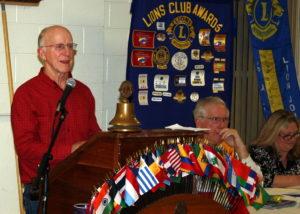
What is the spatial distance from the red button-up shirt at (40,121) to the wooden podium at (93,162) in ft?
1.30

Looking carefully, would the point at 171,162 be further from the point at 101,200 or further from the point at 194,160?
the point at 101,200

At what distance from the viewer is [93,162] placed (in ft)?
6.08

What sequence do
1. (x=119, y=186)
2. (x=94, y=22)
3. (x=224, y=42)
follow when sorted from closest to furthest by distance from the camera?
(x=119, y=186)
(x=94, y=22)
(x=224, y=42)

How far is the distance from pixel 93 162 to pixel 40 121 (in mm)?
920

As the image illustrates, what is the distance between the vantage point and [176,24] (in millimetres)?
4293

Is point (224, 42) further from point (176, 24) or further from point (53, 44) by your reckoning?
point (53, 44)

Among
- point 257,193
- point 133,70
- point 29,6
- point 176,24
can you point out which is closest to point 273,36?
point 176,24

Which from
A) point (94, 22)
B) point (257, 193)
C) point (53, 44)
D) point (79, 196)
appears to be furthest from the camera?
point (94, 22)

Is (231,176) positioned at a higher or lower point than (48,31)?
lower

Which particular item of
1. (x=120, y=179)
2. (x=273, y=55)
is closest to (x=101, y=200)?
(x=120, y=179)

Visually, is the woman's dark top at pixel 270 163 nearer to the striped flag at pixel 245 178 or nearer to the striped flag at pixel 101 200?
the striped flag at pixel 245 178

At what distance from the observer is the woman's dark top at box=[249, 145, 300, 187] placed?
3.71 metres

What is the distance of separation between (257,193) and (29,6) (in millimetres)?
2477

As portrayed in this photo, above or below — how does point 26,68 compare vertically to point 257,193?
above
